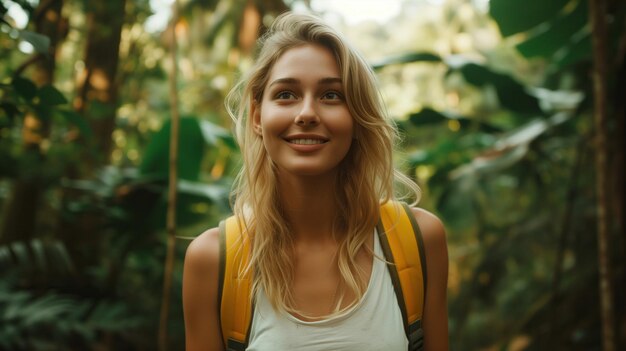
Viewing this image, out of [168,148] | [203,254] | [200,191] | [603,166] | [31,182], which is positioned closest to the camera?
[203,254]

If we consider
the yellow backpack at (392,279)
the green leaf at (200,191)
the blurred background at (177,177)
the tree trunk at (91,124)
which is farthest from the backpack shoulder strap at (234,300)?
the tree trunk at (91,124)

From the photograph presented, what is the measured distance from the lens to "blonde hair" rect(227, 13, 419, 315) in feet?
5.11

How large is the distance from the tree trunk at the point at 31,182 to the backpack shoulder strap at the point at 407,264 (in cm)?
304

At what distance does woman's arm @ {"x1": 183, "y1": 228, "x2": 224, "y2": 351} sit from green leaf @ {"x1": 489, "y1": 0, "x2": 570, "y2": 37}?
5.95ft

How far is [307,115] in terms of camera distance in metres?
1.48

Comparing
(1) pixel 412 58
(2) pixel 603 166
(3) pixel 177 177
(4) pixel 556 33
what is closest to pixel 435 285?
(2) pixel 603 166

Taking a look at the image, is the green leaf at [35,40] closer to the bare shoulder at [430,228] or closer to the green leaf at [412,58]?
the bare shoulder at [430,228]

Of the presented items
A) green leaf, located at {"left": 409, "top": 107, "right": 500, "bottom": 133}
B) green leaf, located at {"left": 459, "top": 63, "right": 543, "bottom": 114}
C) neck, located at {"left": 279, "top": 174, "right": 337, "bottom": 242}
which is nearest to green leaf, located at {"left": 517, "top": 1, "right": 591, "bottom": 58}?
green leaf, located at {"left": 459, "top": 63, "right": 543, "bottom": 114}

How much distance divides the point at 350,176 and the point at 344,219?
14 centimetres

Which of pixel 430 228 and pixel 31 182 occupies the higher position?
pixel 430 228

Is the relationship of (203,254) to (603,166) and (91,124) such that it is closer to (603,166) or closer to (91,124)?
(603,166)

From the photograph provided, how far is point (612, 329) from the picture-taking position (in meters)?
2.45

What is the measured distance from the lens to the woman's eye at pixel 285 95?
1560mm

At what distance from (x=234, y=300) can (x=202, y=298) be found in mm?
96
